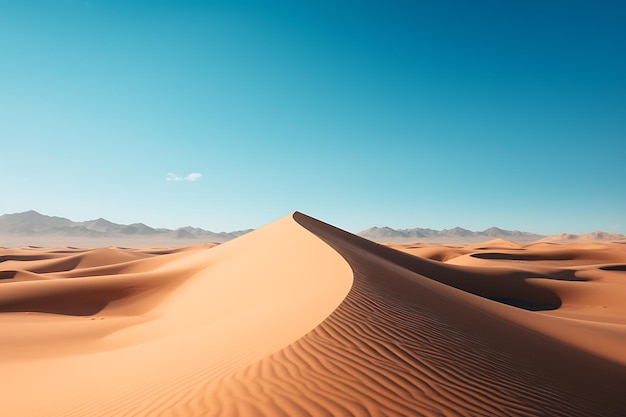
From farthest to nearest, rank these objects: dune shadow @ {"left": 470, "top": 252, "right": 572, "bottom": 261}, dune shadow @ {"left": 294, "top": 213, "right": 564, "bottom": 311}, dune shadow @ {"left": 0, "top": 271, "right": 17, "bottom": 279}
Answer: dune shadow @ {"left": 470, "top": 252, "right": 572, "bottom": 261}, dune shadow @ {"left": 0, "top": 271, "right": 17, "bottom": 279}, dune shadow @ {"left": 294, "top": 213, "right": 564, "bottom": 311}

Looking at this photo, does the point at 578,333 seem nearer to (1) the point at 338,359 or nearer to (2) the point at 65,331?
(1) the point at 338,359

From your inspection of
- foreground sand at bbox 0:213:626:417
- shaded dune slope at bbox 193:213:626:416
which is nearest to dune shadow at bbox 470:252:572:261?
foreground sand at bbox 0:213:626:417

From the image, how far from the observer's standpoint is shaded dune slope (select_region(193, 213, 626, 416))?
3.79 meters

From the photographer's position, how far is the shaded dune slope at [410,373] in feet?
12.4

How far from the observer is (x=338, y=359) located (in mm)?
4613

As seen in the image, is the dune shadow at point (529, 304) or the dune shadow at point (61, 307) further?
the dune shadow at point (529, 304)

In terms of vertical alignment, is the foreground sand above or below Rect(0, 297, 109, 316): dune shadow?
above

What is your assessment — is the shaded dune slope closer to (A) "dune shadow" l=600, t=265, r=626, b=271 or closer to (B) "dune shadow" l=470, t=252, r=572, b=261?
(A) "dune shadow" l=600, t=265, r=626, b=271

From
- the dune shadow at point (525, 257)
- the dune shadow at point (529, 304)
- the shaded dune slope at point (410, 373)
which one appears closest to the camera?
the shaded dune slope at point (410, 373)

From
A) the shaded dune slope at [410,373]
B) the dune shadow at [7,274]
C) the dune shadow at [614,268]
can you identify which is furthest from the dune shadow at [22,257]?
the dune shadow at [614,268]

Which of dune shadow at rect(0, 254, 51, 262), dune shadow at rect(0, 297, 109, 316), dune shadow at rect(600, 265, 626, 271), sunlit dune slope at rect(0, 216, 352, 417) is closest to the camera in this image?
sunlit dune slope at rect(0, 216, 352, 417)

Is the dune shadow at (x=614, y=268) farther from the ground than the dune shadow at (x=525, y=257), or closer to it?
closer to it

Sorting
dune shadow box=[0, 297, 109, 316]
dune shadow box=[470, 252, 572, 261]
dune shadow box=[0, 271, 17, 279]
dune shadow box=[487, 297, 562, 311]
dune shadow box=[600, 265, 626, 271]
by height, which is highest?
dune shadow box=[470, 252, 572, 261]

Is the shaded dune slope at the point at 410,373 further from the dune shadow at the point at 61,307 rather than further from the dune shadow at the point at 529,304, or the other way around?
the dune shadow at the point at 529,304
